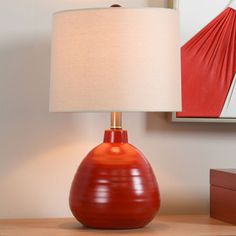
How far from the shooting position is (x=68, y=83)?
3.90 ft

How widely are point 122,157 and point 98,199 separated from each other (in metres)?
0.10

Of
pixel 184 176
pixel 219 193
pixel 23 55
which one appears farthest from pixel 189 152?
pixel 23 55

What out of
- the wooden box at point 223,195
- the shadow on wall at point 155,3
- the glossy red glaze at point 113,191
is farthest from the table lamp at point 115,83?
the shadow on wall at point 155,3

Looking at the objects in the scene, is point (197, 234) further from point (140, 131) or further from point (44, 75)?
point (44, 75)

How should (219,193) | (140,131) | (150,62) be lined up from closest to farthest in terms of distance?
(150,62) < (219,193) < (140,131)

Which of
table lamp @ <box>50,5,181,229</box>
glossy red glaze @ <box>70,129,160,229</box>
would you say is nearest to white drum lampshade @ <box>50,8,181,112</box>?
table lamp @ <box>50,5,181,229</box>

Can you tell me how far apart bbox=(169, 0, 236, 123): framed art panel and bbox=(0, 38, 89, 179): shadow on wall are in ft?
1.02

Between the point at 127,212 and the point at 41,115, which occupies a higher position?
the point at 41,115

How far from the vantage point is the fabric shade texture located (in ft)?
4.98

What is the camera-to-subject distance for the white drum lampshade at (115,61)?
1158mm

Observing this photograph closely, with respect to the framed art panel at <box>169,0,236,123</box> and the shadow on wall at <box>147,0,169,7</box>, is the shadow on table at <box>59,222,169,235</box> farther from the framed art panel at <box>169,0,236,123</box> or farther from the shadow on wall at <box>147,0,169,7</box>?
the shadow on wall at <box>147,0,169,7</box>

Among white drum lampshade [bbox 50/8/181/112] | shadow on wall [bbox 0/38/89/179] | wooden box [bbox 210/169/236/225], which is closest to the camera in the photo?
white drum lampshade [bbox 50/8/181/112]

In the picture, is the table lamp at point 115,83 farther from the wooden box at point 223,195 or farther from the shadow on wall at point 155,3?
the shadow on wall at point 155,3

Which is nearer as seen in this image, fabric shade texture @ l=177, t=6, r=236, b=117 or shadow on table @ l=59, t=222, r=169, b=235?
shadow on table @ l=59, t=222, r=169, b=235
